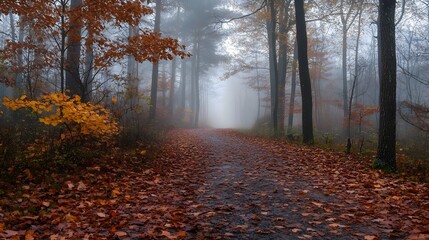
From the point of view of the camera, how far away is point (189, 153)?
984 cm

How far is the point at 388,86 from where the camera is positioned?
7.18 meters

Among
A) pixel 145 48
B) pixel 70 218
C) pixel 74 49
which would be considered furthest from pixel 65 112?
pixel 74 49

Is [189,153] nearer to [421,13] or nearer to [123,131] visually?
[123,131]

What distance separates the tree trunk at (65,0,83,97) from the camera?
7.32 meters

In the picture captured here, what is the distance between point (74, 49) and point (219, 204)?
7.33 metres

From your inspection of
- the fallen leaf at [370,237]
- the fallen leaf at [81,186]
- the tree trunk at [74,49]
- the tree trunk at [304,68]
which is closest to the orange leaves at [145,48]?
the tree trunk at [74,49]

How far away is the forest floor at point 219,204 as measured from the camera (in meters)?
3.72

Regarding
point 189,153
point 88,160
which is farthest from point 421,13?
point 88,160

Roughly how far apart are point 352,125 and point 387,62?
56.2 feet

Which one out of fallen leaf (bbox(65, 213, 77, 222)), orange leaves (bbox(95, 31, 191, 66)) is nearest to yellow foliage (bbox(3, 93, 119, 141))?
orange leaves (bbox(95, 31, 191, 66))

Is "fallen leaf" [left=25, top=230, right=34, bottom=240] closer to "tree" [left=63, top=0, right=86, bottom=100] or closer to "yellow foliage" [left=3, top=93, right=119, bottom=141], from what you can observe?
"yellow foliage" [left=3, top=93, right=119, bottom=141]

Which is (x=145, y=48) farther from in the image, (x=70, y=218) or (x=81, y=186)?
(x=70, y=218)

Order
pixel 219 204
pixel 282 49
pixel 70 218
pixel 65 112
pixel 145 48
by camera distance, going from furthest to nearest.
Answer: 1. pixel 282 49
2. pixel 145 48
3. pixel 65 112
4. pixel 219 204
5. pixel 70 218

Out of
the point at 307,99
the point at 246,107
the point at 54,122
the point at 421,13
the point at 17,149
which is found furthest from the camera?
the point at 246,107
